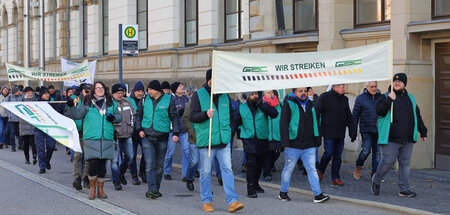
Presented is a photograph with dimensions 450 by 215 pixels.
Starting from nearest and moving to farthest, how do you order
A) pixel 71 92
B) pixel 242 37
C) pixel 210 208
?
pixel 210 208
pixel 71 92
pixel 242 37

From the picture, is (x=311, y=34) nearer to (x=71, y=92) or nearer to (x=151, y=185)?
(x=71, y=92)

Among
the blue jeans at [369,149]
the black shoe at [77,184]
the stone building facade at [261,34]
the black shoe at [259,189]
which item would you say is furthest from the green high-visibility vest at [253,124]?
the stone building facade at [261,34]

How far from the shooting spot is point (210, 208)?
9.34 meters

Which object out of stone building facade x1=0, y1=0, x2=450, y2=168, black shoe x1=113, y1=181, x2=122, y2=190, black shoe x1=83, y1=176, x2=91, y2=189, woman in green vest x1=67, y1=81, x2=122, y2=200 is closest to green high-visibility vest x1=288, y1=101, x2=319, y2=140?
woman in green vest x1=67, y1=81, x2=122, y2=200

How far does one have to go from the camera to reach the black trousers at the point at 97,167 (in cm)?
1034

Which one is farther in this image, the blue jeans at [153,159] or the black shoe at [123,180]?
the black shoe at [123,180]

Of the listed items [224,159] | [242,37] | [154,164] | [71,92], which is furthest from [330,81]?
[242,37]

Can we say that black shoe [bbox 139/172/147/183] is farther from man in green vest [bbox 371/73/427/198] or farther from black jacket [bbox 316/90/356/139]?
man in green vest [bbox 371/73/427/198]

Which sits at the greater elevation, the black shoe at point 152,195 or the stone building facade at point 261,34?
the stone building facade at point 261,34

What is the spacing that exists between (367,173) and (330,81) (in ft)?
14.2

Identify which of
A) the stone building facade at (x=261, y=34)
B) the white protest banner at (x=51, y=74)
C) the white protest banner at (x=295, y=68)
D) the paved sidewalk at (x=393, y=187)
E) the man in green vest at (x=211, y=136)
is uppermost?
the stone building facade at (x=261, y=34)

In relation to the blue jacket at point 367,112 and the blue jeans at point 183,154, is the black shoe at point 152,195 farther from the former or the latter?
the blue jacket at point 367,112

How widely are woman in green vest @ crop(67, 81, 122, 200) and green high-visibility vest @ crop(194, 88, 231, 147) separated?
1.66m

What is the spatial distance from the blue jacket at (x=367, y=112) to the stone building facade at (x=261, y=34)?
69.1 inches
